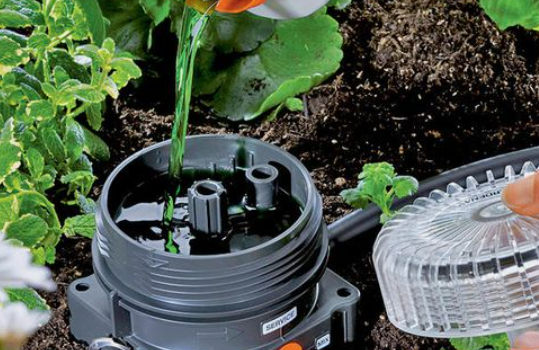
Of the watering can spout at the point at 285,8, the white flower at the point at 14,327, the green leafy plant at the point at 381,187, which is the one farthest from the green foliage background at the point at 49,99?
the white flower at the point at 14,327

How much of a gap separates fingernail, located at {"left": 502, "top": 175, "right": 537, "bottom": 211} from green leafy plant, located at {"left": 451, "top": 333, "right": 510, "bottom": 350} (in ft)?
1.35

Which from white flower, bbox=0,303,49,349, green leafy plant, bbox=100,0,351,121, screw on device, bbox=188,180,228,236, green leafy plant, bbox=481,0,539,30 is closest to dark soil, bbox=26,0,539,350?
green leafy plant, bbox=100,0,351,121

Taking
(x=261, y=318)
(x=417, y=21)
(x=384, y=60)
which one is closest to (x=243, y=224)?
(x=261, y=318)

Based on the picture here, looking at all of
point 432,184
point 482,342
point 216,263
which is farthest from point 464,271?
point 432,184

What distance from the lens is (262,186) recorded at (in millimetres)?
1087

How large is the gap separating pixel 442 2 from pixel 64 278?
0.99 m

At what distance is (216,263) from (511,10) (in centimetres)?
91

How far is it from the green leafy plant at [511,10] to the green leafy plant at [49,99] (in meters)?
0.69

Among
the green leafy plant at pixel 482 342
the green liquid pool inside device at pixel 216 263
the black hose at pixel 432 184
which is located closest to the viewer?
the green liquid pool inside device at pixel 216 263

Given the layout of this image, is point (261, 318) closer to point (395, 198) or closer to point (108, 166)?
point (395, 198)

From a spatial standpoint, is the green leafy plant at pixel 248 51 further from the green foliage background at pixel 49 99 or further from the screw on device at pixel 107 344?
the screw on device at pixel 107 344

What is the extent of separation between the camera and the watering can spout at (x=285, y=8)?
1.26 metres

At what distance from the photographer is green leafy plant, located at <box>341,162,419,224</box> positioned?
1.25 metres

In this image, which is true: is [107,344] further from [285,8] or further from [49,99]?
[285,8]
